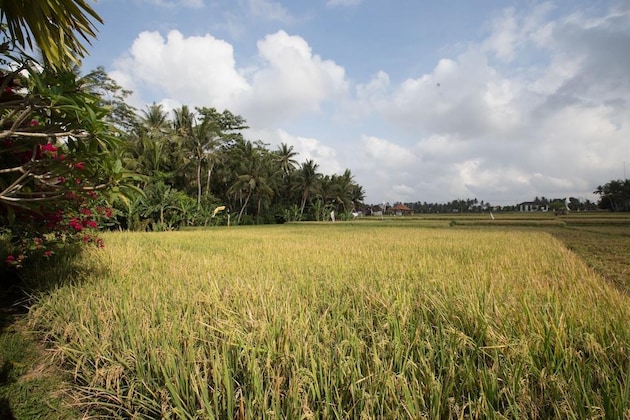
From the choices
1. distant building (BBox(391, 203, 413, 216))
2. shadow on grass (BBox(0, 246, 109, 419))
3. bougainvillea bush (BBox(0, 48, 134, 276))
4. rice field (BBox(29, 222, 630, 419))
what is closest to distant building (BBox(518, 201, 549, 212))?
distant building (BBox(391, 203, 413, 216))

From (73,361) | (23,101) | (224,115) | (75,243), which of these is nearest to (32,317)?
(73,361)

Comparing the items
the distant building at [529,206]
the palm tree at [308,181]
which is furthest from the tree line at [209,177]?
the distant building at [529,206]

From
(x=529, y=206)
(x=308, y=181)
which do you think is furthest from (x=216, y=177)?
(x=529, y=206)

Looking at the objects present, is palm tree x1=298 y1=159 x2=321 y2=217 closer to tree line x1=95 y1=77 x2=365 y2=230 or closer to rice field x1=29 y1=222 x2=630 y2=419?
tree line x1=95 y1=77 x2=365 y2=230

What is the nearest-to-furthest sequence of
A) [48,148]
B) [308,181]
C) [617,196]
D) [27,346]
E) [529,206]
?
[27,346]
[48,148]
[308,181]
[617,196]
[529,206]

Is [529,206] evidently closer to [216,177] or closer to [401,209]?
[401,209]

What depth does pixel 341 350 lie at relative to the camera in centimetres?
161

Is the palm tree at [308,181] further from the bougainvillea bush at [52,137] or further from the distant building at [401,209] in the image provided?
the distant building at [401,209]

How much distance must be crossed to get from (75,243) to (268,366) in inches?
211

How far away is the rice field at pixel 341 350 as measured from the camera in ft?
4.44

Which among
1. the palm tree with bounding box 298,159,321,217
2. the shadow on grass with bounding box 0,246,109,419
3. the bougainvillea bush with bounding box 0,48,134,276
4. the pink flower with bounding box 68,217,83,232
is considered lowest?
the shadow on grass with bounding box 0,246,109,419

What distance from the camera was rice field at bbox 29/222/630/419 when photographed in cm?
135

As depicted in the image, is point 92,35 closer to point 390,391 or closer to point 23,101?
point 23,101

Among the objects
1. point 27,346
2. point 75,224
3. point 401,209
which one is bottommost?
point 27,346
